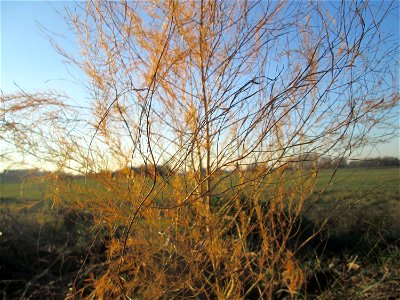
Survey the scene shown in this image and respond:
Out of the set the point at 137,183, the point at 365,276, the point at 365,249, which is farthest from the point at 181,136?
the point at 365,249

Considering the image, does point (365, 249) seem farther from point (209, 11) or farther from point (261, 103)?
point (209, 11)

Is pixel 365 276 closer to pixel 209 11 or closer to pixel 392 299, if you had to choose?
pixel 392 299

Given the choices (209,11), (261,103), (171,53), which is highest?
(209,11)

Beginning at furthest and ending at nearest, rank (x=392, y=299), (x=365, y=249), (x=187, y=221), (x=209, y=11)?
(x=365, y=249) → (x=392, y=299) → (x=187, y=221) → (x=209, y=11)

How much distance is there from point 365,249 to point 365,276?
1.38 meters

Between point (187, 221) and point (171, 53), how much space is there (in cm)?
107

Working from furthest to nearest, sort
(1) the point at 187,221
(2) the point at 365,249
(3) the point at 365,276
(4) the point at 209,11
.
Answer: (2) the point at 365,249 < (3) the point at 365,276 < (1) the point at 187,221 < (4) the point at 209,11

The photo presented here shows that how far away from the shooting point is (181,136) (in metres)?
2.35

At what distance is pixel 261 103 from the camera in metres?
2.42

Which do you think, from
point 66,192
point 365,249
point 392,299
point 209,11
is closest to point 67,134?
point 66,192

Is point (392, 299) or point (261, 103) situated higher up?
point (261, 103)

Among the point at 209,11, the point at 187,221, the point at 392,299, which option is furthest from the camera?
the point at 392,299

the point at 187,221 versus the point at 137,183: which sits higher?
the point at 137,183

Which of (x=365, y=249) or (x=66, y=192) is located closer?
(x=66, y=192)
